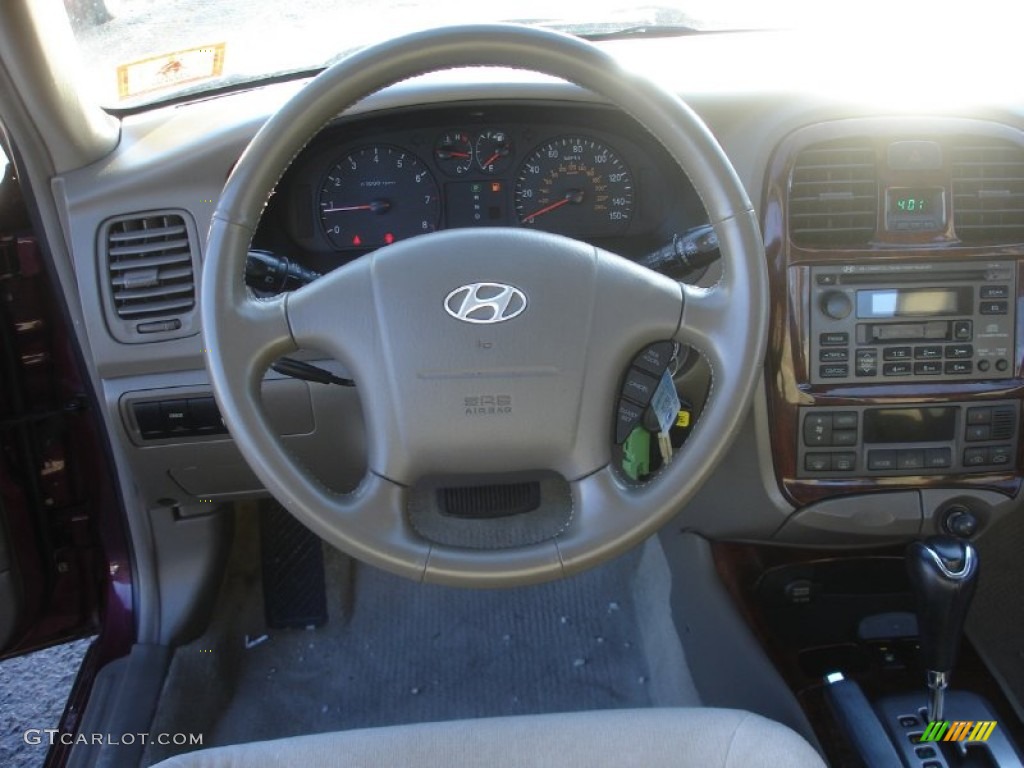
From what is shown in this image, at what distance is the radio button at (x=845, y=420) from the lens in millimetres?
1660

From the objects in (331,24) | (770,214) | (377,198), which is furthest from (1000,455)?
(331,24)

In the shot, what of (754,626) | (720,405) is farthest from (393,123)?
(754,626)

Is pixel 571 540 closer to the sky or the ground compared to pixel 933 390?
closer to the sky

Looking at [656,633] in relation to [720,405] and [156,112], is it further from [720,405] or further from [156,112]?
[156,112]

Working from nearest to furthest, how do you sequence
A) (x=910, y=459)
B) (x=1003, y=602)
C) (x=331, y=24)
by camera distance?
(x=910, y=459) < (x=331, y=24) < (x=1003, y=602)

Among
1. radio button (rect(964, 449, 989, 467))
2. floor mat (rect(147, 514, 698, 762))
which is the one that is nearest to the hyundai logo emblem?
radio button (rect(964, 449, 989, 467))

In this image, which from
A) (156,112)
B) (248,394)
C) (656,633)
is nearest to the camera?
(248,394)

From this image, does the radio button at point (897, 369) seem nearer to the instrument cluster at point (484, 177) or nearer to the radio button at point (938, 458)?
the radio button at point (938, 458)

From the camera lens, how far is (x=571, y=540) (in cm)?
116

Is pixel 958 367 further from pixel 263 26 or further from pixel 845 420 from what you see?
pixel 263 26

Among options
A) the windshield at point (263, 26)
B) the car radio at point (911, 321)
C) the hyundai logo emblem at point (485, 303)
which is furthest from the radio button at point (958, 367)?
the hyundai logo emblem at point (485, 303)

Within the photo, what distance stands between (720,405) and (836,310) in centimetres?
55

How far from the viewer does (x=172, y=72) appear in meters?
1.77

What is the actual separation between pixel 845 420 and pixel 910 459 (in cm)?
14
